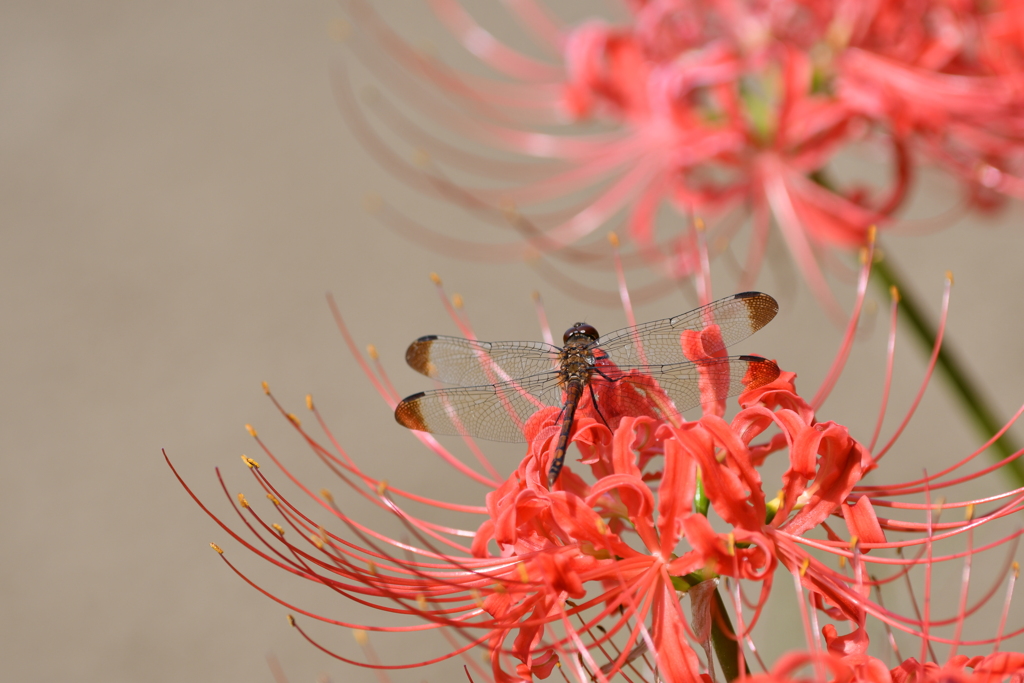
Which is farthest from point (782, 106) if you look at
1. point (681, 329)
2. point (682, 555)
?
point (682, 555)

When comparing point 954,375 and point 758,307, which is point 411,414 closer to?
point 758,307

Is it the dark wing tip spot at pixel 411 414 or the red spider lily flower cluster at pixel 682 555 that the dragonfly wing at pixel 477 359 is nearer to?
the dark wing tip spot at pixel 411 414

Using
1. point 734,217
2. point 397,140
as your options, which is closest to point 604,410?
point 734,217

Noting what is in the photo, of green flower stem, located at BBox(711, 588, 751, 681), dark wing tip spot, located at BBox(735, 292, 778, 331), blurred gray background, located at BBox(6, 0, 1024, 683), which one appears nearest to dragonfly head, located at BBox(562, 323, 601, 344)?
dark wing tip spot, located at BBox(735, 292, 778, 331)

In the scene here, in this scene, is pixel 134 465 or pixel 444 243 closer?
pixel 134 465

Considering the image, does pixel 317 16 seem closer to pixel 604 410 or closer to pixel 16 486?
pixel 16 486
